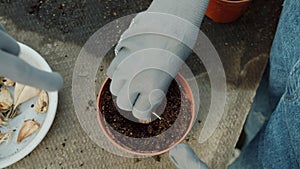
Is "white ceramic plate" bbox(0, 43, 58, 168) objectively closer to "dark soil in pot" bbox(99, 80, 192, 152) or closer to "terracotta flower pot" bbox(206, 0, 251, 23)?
"dark soil in pot" bbox(99, 80, 192, 152)

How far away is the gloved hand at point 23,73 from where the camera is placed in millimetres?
513

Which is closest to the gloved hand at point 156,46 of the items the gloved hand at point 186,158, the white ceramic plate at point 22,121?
the gloved hand at point 186,158

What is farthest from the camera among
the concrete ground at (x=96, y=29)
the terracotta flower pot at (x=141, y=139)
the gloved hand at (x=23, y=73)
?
the concrete ground at (x=96, y=29)

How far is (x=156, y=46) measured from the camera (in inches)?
31.5

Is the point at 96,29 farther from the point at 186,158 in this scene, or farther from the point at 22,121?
the point at 186,158

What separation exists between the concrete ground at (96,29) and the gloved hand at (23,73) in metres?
0.61

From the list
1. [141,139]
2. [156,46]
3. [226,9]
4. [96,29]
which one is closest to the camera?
[156,46]

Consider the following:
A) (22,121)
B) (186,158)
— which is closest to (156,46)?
(186,158)

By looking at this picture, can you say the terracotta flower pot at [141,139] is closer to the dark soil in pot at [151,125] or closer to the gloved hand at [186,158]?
the dark soil in pot at [151,125]

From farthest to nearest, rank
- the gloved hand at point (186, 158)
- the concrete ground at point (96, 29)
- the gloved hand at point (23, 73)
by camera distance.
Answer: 1. the concrete ground at point (96, 29)
2. the gloved hand at point (186, 158)
3. the gloved hand at point (23, 73)

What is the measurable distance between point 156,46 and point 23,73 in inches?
13.4

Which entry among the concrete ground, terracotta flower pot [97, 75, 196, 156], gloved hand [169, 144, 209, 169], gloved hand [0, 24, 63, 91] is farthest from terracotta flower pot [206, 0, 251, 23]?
gloved hand [0, 24, 63, 91]

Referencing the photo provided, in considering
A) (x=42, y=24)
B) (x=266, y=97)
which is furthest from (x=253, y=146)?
(x=42, y=24)

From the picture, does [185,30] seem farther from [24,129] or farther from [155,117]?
[24,129]
